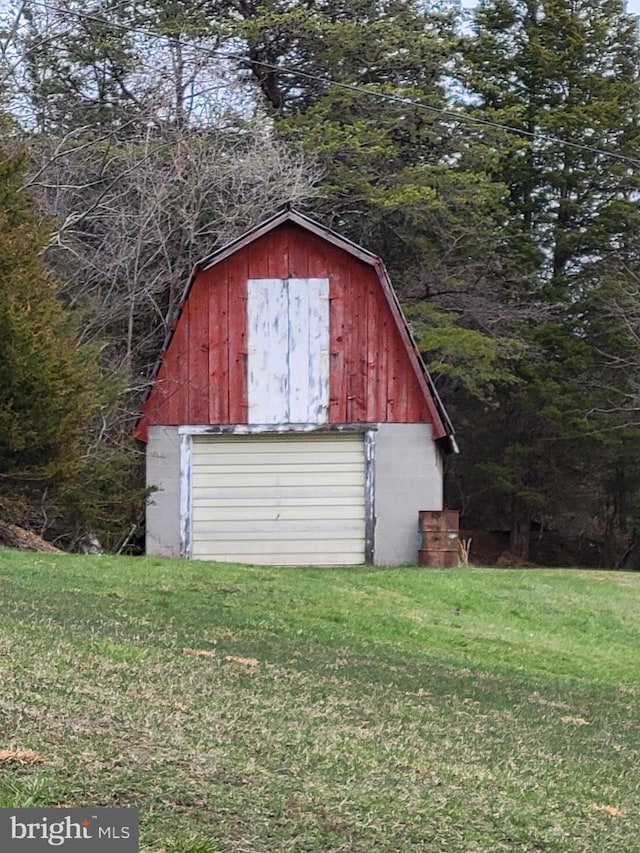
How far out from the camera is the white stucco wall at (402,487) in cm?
1895

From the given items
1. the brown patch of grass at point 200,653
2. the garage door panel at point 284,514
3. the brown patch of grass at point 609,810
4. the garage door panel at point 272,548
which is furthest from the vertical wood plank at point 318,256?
the brown patch of grass at point 609,810

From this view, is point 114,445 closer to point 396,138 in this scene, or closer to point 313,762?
point 396,138

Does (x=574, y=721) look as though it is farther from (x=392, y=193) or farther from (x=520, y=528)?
(x=520, y=528)

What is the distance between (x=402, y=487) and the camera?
19047 millimetres

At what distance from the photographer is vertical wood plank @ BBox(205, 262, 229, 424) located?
19.2m

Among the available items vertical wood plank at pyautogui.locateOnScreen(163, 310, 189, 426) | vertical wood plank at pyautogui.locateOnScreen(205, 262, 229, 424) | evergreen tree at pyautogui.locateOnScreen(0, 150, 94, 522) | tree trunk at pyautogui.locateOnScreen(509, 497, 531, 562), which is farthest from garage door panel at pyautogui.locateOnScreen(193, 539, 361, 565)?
tree trunk at pyautogui.locateOnScreen(509, 497, 531, 562)

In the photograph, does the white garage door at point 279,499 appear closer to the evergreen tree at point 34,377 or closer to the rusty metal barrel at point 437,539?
the rusty metal barrel at point 437,539

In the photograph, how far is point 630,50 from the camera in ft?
113

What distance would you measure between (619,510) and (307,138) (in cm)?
1704

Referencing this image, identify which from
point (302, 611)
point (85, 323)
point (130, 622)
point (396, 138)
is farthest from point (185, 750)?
point (396, 138)

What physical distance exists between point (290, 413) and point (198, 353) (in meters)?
1.96

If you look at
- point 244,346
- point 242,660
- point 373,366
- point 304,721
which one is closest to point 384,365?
point 373,366

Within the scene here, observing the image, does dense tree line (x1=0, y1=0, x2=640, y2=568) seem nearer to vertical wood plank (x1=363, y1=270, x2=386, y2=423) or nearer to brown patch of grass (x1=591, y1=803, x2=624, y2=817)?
vertical wood plank (x1=363, y1=270, x2=386, y2=423)

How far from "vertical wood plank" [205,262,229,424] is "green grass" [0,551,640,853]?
638cm
